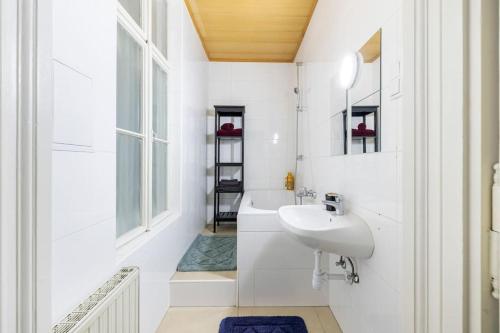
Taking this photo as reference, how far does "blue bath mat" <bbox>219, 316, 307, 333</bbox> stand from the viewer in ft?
4.94

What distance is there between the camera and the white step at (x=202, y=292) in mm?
1766

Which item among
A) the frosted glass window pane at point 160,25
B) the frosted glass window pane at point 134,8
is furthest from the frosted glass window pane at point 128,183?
the frosted glass window pane at point 160,25

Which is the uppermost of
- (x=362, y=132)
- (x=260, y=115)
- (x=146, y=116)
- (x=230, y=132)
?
(x=260, y=115)

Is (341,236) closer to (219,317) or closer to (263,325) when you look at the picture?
(263,325)

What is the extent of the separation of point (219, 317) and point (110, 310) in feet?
3.54

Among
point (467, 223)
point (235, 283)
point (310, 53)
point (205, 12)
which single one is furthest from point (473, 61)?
point (205, 12)

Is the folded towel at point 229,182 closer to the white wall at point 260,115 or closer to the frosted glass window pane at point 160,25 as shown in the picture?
the white wall at point 260,115

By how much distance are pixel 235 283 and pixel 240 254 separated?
0.22 meters

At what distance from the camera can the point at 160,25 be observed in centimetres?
190

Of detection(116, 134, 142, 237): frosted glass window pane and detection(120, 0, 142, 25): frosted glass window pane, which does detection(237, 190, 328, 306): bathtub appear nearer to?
detection(116, 134, 142, 237): frosted glass window pane

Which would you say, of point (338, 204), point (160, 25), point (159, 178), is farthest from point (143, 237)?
point (160, 25)

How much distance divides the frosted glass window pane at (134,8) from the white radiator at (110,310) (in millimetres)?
1381

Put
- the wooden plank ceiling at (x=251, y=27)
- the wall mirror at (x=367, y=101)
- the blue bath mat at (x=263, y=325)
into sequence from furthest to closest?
the wooden plank ceiling at (x=251, y=27) → the blue bath mat at (x=263, y=325) → the wall mirror at (x=367, y=101)

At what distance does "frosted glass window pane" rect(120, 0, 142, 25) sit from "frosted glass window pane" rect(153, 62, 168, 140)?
307mm
